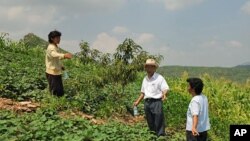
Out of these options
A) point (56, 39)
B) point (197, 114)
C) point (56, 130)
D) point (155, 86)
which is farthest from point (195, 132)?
point (56, 39)

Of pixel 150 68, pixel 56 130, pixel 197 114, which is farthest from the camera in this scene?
pixel 150 68

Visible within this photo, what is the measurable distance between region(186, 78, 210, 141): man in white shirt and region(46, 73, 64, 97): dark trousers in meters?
4.88

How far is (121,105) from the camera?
13078 millimetres

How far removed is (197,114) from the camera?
7.51m

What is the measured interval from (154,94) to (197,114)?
2.30m

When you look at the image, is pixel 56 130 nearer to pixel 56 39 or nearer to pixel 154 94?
pixel 154 94

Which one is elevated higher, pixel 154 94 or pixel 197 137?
pixel 154 94

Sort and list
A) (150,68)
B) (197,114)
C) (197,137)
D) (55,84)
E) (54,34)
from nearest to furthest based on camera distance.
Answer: (197,114), (197,137), (150,68), (54,34), (55,84)

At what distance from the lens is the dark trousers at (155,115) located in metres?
9.79

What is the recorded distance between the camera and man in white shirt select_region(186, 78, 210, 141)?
296 inches

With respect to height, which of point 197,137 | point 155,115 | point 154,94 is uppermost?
point 154,94

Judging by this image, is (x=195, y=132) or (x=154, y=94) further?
(x=154, y=94)

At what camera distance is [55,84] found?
1162cm

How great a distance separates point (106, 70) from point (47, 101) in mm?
2316
